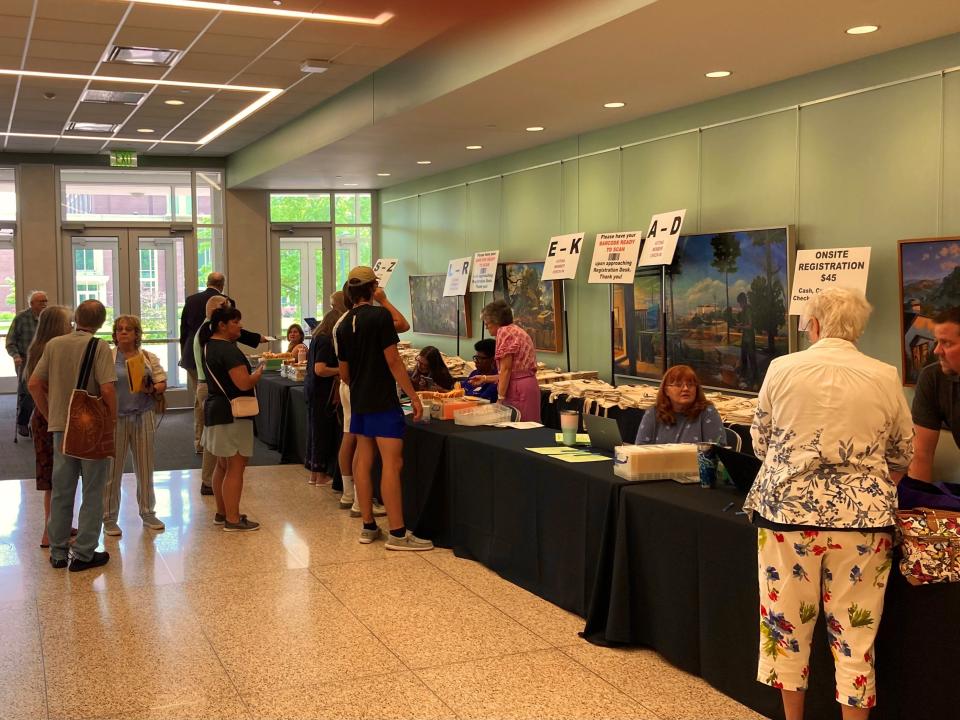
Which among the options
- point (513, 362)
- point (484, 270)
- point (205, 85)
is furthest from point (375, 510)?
point (484, 270)

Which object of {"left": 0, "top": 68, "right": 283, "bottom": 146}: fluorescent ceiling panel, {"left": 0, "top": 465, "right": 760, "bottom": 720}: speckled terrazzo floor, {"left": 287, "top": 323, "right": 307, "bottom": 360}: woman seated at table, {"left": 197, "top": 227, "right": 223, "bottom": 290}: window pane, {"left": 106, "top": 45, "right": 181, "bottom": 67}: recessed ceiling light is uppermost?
{"left": 0, "top": 68, "right": 283, "bottom": 146}: fluorescent ceiling panel

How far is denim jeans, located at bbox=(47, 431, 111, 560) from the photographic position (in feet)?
18.4

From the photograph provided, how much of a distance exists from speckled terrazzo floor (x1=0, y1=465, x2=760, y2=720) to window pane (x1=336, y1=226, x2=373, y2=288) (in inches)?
394

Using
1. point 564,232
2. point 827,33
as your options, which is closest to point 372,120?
point 564,232

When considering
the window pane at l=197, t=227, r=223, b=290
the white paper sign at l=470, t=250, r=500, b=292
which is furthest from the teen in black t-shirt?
the window pane at l=197, t=227, r=223, b=290

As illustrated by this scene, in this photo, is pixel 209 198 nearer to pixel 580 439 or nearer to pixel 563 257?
pixel 563 257

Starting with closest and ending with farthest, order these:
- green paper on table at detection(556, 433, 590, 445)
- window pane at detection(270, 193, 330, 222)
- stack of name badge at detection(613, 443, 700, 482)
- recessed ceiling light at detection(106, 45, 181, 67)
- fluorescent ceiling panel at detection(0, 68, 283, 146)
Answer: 1. stack of name badge at detection(613, 443, 700, 482)
2. green paper on table at detection(556, 433, 590, 445)
3. recessed ceiling light at detection(106, 45, 181, 67)
4. fluorescent ceiling panel at detection(0, 68, 283, 146)
5. window pane at detection(270, 193, 330, 222)

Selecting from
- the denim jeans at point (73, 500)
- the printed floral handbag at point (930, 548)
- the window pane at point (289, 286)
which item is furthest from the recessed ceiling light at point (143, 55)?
the window pane at point (289, 286)

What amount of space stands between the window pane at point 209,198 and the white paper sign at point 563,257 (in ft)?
23.7

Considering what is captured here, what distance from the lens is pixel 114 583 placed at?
5434 millimetres

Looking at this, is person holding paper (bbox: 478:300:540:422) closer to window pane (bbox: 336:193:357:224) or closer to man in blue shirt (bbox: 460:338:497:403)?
man in blue shirt (bbox: 460:338:497:403)

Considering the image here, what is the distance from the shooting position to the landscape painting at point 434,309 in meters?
12.7

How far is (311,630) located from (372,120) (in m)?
5.80

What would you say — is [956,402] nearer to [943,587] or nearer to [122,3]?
[943,587]
